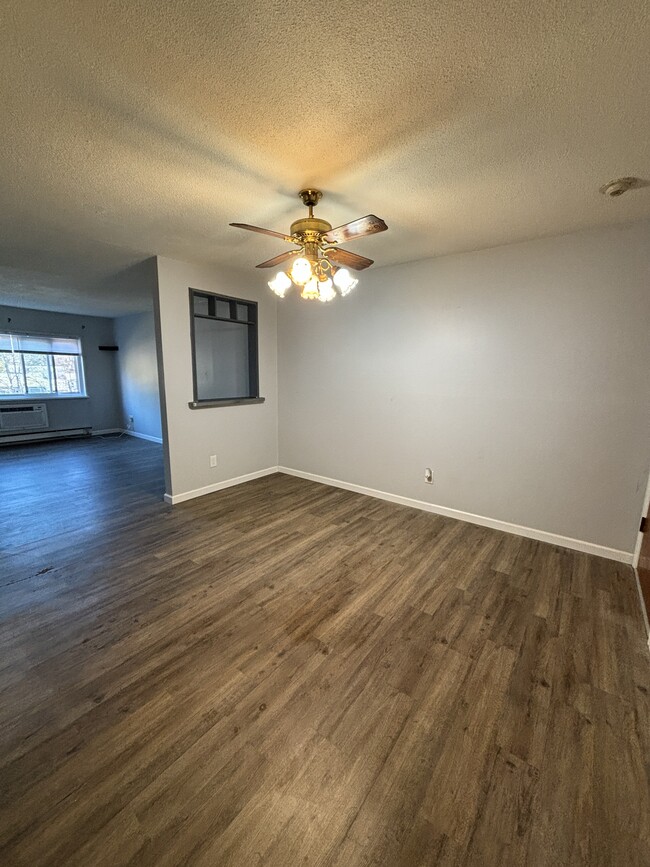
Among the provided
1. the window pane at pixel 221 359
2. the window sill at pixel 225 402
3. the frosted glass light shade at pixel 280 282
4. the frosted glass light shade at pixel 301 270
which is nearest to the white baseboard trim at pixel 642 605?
the frosted glass light shade at pixel 301 270

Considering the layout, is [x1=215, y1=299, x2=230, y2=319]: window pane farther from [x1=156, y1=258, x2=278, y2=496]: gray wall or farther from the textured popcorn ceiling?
the textured popcorn ceiling

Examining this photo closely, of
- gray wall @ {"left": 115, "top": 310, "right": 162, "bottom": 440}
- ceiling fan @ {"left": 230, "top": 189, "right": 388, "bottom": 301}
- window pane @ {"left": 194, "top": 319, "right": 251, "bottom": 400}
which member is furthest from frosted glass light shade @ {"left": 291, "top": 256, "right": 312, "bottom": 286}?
gray wall @ {"left": 115, "top": 310, "right": 162, "bottom": 440}

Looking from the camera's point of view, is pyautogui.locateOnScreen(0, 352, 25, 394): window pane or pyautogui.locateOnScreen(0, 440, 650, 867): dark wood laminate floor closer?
pyautogui.locateOnScreen(0, 440, 650, 867): dark wood laminate floor

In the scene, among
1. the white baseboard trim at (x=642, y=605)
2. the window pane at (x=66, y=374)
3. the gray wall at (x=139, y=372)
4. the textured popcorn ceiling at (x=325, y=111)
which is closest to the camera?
the textured popcorn ceiling at (x=325, y=111)

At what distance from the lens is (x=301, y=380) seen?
4.46m

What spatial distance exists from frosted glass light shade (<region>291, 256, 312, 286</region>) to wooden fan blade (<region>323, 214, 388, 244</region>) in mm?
205

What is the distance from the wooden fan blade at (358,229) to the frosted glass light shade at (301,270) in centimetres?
21

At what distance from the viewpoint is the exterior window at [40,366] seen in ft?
20.2

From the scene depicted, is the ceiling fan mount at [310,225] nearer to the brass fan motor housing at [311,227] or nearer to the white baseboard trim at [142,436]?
the brass fan motor housing at [311,227]

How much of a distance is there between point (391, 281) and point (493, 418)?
1.74 meters

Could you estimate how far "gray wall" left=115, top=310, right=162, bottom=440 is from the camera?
6594mm

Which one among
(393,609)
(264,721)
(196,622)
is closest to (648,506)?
(393,609)

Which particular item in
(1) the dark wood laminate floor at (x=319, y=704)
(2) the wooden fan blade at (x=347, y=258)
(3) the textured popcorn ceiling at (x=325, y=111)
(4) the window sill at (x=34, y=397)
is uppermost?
(3) the textured popcorn ceiling at (x=325, y=111)

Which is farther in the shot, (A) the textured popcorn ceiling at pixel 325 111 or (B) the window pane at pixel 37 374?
(B) the window pane at pixel 37 374
